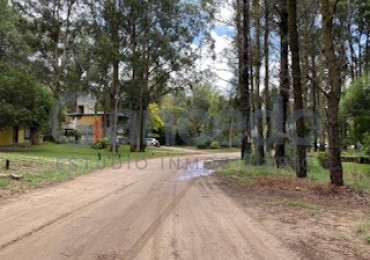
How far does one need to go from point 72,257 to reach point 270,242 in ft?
9.14

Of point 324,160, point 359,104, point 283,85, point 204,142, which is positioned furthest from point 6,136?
point 359,104

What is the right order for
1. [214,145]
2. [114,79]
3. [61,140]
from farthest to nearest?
[214,145]
[61,140]
[114,79]

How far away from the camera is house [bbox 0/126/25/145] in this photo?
33706 millimetres

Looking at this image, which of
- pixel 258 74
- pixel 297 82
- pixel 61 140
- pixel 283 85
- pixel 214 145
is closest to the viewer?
pixel 297 82

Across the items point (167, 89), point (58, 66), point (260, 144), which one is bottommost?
point (260, 144)

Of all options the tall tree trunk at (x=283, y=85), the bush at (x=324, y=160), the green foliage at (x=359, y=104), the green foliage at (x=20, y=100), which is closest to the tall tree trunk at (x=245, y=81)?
the tall tree trunk at (x=283, y=85)

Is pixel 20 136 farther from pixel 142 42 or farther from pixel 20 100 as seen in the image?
pixel 142 42

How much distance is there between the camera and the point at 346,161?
1030 inches

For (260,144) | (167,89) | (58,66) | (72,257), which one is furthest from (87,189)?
(58,66)

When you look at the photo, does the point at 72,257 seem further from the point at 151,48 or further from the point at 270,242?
the point at 151,48

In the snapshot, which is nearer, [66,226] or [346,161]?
[66,226]

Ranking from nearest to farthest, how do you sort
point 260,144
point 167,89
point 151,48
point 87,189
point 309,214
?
point 309,214
point 87,189
point 260,144
point 151,48
point 167,89

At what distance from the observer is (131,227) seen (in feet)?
20.7

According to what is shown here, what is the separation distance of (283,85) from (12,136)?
27.8 m
